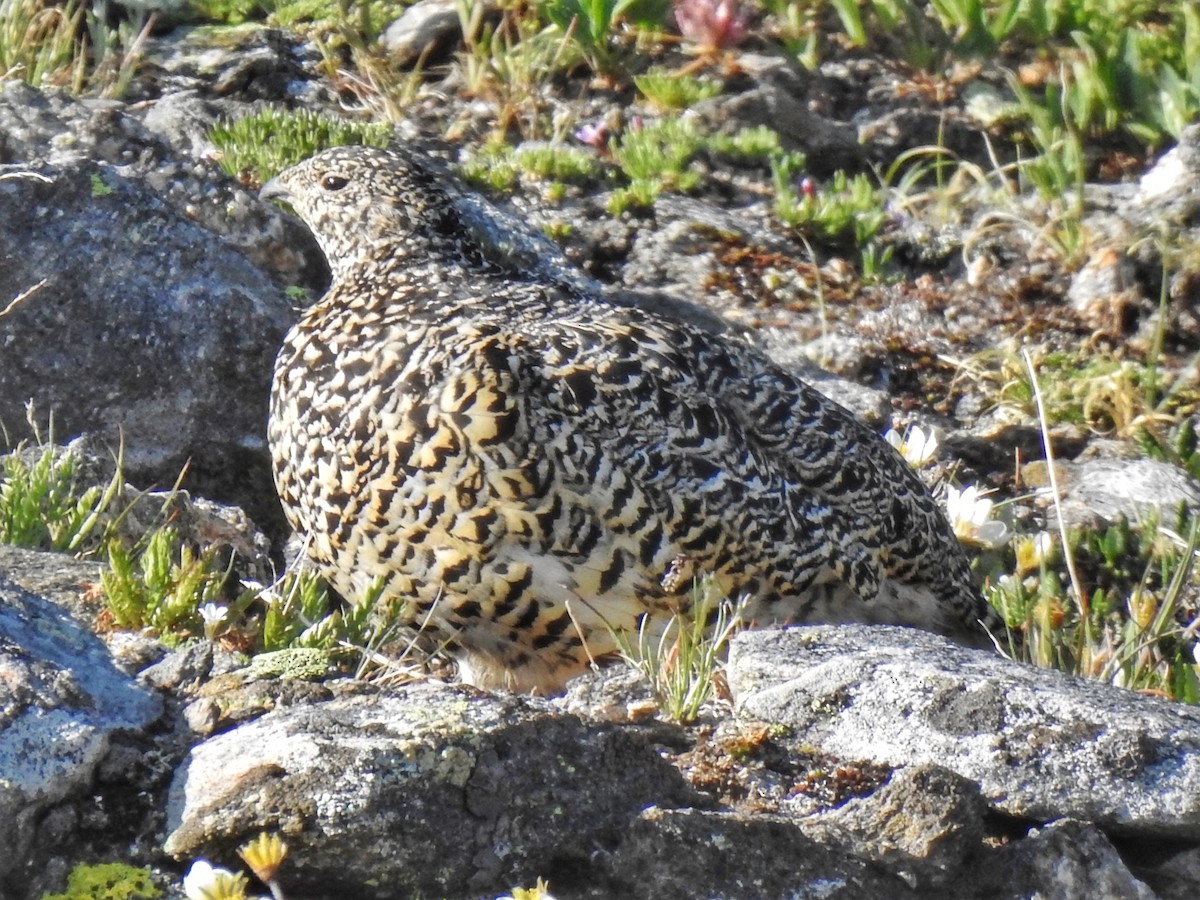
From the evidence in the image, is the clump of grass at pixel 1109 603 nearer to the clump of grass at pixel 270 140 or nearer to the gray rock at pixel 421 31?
the clump of grass at pixel 270 140

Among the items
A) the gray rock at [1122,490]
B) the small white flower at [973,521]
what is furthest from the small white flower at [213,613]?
the gray rock at [1122,490]

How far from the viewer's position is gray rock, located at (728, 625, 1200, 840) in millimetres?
3600

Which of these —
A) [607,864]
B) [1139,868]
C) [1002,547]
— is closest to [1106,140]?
[1002,547]

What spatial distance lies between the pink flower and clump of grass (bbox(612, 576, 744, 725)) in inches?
186

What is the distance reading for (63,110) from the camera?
23.4 feet

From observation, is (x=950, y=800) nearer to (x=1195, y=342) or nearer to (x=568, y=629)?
(x=568, y=629)

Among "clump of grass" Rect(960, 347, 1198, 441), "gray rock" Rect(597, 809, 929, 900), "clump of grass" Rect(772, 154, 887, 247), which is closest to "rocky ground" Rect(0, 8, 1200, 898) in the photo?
"gray rock" Rect(597, 809, 929, 900)

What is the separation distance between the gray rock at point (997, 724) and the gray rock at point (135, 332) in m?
2.73

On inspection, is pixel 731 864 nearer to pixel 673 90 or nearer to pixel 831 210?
pixel 831 210

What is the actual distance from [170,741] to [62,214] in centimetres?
331

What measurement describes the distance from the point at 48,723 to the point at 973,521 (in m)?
3.87

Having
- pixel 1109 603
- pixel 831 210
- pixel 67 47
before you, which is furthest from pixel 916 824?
pixel 67 47

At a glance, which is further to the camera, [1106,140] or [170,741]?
[1106,140]

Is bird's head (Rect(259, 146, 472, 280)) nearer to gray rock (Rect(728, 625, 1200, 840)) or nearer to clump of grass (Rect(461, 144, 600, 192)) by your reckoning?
clump of grass (Rect(461, 144, 600, 192))
